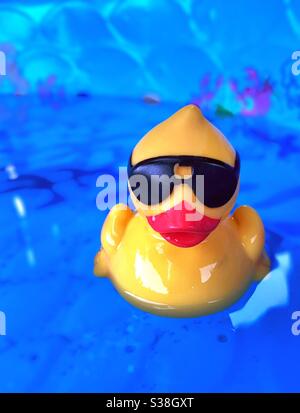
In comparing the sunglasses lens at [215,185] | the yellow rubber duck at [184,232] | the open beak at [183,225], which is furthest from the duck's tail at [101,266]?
the sunglasses lens at [215,185]

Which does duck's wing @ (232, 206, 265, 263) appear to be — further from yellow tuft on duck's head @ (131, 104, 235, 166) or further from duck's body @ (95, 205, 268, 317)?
yellow tuft on duck's head @ (131, 104, 235, 166)

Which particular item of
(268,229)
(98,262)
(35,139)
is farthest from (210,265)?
(35,139)

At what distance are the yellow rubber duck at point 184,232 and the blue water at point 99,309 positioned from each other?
45mm

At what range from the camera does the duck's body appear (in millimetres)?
1106

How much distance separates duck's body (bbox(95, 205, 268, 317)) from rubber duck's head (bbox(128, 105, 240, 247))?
0.08m

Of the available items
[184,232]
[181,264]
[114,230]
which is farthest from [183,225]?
[114,230]

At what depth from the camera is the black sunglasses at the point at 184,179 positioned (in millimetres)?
965

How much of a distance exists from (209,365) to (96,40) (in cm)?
181

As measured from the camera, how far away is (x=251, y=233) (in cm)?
119

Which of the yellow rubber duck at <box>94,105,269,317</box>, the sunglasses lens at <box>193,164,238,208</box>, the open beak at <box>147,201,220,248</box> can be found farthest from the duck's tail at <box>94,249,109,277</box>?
the sunglasses lens at <box>193,164,238,208</box>

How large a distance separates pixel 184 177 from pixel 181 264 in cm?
21

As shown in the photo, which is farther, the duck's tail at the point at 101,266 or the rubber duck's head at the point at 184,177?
the duck's tail at the point at 101,266

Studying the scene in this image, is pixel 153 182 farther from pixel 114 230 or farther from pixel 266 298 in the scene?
pixel 266 298

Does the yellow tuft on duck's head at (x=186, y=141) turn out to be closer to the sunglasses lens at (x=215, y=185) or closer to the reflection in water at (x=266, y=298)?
the sunglasses lens at (x=215, y=185)
